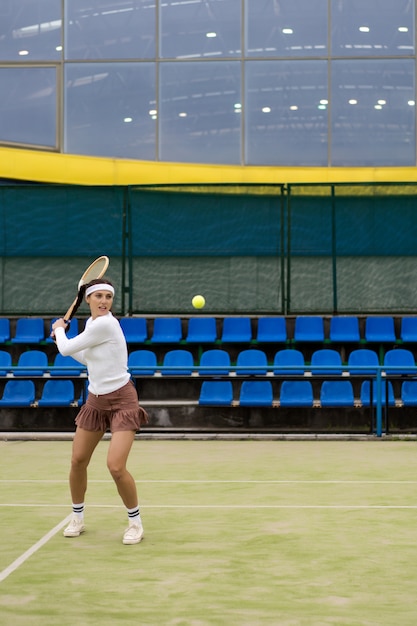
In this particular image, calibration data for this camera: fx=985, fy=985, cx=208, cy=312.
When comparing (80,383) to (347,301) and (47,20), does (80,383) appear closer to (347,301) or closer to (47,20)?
(347,301)

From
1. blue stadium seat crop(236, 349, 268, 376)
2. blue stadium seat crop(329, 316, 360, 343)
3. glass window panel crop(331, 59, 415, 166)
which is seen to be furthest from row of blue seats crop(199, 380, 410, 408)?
glass window panel crop(331, 59, 415, 166)

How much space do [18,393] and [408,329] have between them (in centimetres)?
668

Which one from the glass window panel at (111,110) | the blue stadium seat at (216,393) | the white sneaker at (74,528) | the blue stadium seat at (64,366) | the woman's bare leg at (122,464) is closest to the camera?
the woman's bare leg at (122,464)

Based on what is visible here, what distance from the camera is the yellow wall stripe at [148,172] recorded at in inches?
864

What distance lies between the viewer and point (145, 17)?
22750 millimetres

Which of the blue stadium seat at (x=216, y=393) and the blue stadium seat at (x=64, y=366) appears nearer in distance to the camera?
Answer: the blue stadium seat at (x=216, y=393)

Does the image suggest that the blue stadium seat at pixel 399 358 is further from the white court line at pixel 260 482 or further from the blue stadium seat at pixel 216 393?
the white court line at pixel 260 482

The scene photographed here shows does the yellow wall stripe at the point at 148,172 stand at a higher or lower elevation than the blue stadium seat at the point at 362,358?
higher

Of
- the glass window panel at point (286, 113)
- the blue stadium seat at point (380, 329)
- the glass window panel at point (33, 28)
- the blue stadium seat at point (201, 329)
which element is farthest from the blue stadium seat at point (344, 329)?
the glass window panel at point (33, 28)

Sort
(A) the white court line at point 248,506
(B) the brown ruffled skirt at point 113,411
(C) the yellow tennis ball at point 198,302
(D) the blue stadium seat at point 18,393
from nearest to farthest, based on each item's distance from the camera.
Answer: (B) the brown ruffled skirt at point 113,411
(A) the white court line at point 248,506
(D) the blue stadium seat at point 18,393
(C) the yellow tennis ball at point 198,302

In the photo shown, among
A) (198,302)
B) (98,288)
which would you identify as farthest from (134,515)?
(198,302)

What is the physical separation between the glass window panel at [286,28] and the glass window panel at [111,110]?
251 cm

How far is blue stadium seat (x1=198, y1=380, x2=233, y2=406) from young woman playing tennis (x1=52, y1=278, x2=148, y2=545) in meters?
7.55

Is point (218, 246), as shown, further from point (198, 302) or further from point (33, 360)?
point (33, 360)
